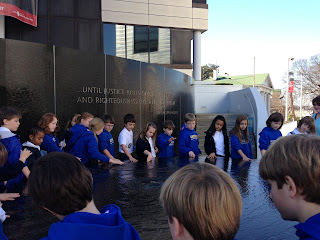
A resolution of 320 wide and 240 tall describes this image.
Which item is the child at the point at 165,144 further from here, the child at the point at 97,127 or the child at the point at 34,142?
the child at the point at 34,142

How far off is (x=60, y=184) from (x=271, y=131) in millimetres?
5631

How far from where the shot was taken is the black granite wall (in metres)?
6.72

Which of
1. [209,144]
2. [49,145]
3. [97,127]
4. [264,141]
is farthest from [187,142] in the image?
[49,145]

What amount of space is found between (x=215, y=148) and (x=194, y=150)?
459 mm

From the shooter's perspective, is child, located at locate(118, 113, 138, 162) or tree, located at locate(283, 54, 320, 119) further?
tree, located at locate(283, 54, 320, 119)

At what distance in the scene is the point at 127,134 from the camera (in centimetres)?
725

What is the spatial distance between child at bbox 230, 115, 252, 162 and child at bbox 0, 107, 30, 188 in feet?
13.7

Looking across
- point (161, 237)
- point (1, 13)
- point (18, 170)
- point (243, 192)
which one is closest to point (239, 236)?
point (161, 237)

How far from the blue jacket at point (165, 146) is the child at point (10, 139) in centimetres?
353

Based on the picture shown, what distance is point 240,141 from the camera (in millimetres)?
7191

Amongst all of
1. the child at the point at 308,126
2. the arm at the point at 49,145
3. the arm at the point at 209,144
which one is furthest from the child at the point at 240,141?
the arm at the point at 49,145

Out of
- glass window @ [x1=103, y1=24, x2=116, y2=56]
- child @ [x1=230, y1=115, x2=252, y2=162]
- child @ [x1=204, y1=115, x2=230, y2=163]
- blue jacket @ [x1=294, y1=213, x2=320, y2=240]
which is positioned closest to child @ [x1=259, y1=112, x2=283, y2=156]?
child @ [x1=230, y1=115, x2=252, y2=162]

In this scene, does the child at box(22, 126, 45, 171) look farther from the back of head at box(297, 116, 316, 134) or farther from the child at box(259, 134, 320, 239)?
the back of head at box(297, 116, 316, 134)

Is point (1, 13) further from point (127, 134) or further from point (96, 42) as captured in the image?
point (127, 134)
